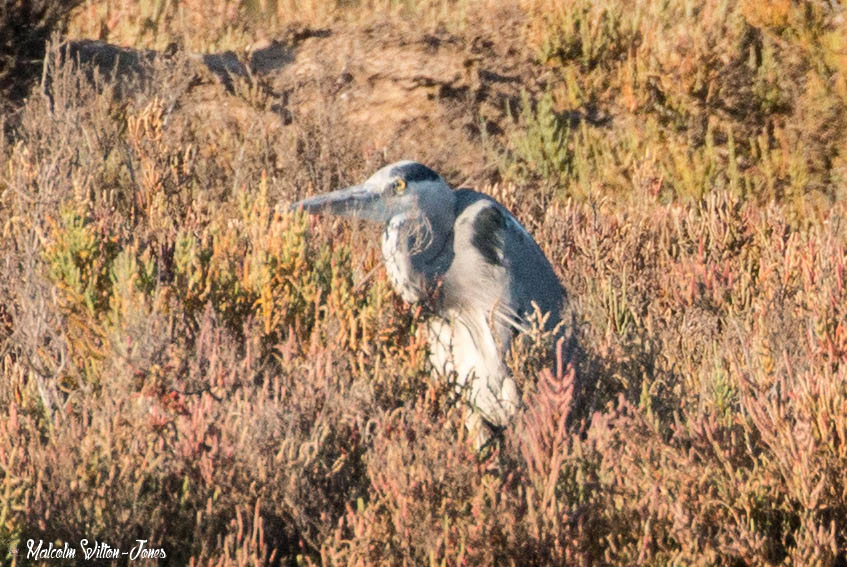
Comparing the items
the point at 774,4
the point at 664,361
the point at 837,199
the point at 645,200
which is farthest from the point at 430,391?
the point at 774,4

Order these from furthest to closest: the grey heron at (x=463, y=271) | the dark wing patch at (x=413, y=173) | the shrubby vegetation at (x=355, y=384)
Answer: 1. the dark wing patch at (x=413, y=173)
2. the grey heron at (x=463, y=271)
3. the shrubby vegetation at (x=355, y=384)

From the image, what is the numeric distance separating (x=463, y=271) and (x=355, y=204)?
1.55ft

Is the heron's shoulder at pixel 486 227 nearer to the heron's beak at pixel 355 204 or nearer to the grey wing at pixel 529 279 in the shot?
the grey wing at pixel 529 279

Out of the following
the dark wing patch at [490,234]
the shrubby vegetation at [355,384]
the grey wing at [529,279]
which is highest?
the dark wing patch at [490,234]

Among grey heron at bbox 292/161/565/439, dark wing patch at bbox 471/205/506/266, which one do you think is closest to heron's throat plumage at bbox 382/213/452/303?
grey heron at bbox 292/161/565/439

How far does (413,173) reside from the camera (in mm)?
3859

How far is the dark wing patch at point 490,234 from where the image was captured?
3.73 m

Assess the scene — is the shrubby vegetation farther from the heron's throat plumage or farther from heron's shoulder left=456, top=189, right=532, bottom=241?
heron's shoulder left=456, top=189, right=532, bottom=241

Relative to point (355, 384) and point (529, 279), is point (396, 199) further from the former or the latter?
point (355, 384)

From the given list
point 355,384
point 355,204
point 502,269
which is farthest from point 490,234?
point 355,384

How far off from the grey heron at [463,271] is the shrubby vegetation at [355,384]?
0.12 metres

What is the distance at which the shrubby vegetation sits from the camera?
274cm

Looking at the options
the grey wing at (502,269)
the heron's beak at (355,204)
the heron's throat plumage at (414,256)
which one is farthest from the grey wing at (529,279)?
the heron's beak at (355,204)

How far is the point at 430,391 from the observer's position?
10.8 feet
